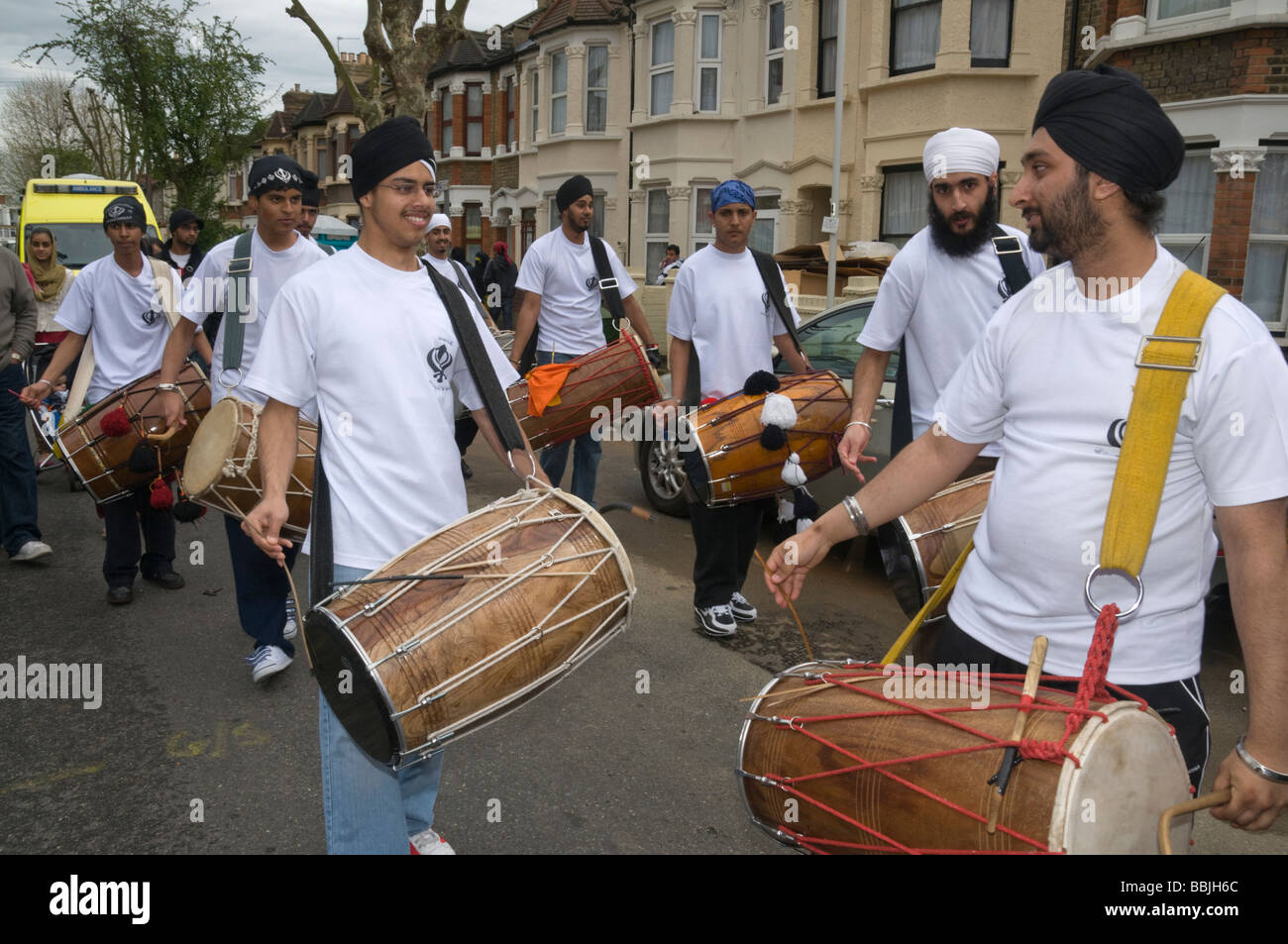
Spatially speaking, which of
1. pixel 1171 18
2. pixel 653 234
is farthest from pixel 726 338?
pixel 653 234

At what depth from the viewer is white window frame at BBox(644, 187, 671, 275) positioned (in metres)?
25.8

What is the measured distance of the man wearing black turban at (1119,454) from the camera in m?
1.97

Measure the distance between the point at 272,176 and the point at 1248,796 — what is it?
14.6ft

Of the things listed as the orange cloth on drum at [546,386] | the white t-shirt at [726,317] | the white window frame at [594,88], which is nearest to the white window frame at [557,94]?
the white window frame at [594,88]

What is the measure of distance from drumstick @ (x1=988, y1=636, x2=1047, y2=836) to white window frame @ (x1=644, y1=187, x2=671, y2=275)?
956 inches

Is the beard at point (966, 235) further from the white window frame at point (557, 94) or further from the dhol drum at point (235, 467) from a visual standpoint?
the white window frame at point (557, 94)

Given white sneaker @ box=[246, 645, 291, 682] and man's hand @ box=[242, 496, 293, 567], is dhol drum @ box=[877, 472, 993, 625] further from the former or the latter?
white sneaker @ box=[246, 645, 291, 682]

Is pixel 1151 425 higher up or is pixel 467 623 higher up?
pixel 1151 425

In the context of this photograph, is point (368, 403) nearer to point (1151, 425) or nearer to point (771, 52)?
point (1151, 425)

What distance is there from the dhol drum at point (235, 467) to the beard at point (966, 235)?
2600mm

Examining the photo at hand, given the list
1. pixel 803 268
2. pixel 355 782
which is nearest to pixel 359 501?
pixel 355 782

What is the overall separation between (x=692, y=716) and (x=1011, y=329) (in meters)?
2.73

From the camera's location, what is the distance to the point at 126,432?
549cm

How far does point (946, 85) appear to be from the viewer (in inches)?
685
